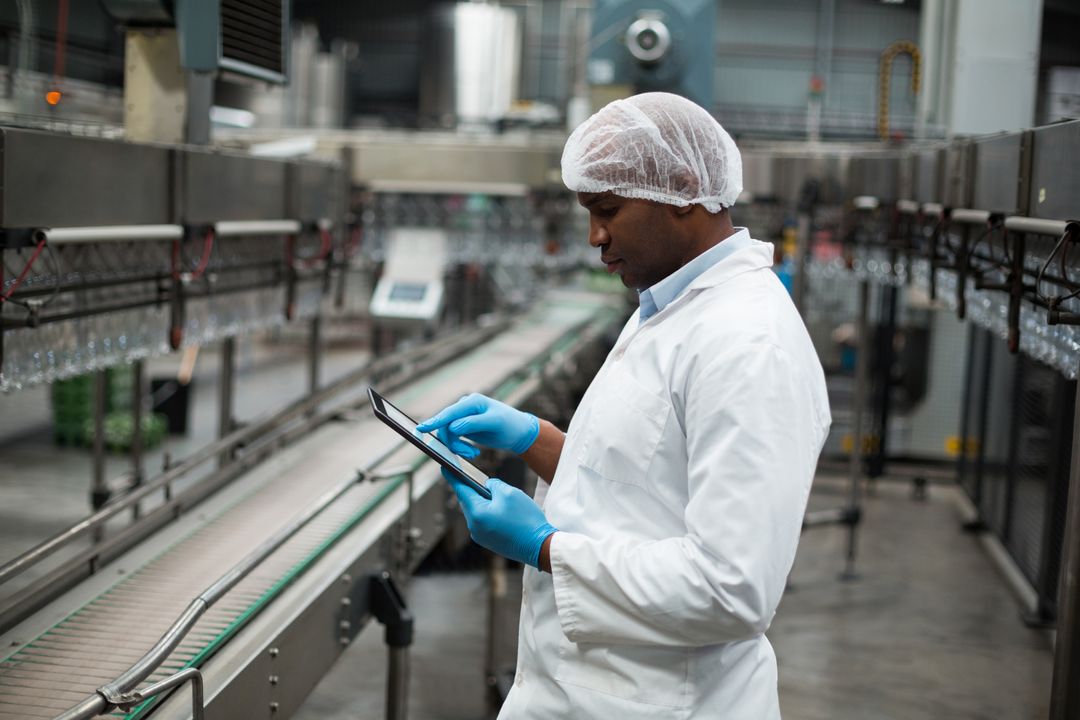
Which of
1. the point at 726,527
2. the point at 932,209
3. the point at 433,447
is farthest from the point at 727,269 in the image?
the point at 932,209

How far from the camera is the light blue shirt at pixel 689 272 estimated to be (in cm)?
158

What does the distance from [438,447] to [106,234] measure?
5.52ft

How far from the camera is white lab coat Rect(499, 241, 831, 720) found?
53.5 inches

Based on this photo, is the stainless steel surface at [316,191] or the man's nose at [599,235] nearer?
the man's nose at [599,235]

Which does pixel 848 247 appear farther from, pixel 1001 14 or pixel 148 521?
pixel 148 521

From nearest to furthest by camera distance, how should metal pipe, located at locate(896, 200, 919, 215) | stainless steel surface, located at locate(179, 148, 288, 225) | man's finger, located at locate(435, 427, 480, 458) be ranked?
man's finger, located at locate(435, 427, 480, 458), stainless steel surface, located at locate(179, 148, 288, 225), metal pipe, located at locate(896, 200, 919, 215)

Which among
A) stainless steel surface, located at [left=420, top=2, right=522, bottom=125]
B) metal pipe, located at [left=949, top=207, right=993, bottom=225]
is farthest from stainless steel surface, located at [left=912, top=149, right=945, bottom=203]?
stainless steel surface, located at [left=420, top=2, right=522, bottom=125]

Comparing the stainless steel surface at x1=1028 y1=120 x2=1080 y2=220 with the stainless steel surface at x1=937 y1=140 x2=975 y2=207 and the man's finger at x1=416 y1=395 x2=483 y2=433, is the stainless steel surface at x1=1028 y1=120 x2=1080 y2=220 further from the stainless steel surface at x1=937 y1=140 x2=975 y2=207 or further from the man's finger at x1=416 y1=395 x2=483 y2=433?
the man's finger at x1=416 y1=395 x2=483 y2=433

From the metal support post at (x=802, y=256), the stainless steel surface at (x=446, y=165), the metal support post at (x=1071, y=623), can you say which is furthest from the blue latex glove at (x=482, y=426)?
the stainless steel surface at (x=446, y=165)

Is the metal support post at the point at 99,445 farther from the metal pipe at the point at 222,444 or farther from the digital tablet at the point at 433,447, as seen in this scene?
the digital tablet at the point at 433,447

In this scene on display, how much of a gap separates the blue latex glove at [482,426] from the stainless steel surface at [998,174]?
164cm

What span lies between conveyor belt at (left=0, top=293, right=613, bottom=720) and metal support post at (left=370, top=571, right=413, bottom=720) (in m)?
0.19

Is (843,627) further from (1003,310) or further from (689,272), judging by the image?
(689,272)

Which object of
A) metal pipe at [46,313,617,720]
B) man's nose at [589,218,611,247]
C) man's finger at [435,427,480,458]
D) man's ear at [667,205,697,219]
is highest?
man's ear at [667,205,697,219]
